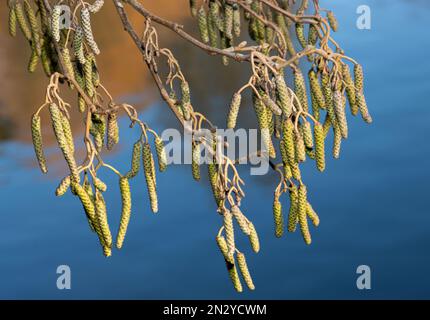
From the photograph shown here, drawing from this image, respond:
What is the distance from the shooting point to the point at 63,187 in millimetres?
2680

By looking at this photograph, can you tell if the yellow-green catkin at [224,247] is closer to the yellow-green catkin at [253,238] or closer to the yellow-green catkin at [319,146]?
the yellow-green catkin at [253,238]

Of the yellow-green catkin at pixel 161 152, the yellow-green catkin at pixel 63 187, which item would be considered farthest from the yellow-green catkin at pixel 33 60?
the yellow-green catkin at pixel 63 187

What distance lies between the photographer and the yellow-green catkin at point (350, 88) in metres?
2.98

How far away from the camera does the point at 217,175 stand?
9.18 feet

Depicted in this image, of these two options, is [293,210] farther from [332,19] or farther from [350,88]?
[332,19]

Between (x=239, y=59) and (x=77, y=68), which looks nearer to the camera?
(x=239, y=59)

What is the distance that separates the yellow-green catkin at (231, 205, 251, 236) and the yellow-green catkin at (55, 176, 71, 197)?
20.4 inches

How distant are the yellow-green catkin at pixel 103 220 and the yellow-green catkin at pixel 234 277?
0.40 metres

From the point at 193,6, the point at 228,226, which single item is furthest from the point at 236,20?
the point at 228,226

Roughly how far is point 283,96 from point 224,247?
1.68ft

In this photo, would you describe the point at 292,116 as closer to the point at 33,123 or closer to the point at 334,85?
the point at 334,85

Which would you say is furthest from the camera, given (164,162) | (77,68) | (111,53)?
(111,53)

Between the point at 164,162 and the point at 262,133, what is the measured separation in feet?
1.19

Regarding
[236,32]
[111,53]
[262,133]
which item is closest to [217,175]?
[262,133]
